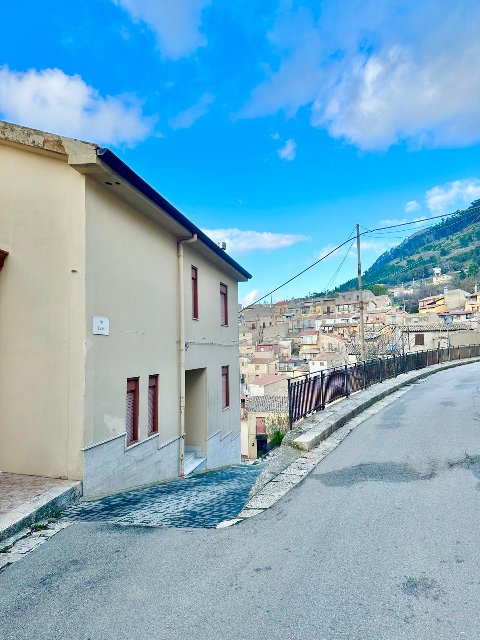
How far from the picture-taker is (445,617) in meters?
3.00

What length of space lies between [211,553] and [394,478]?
3170 mm

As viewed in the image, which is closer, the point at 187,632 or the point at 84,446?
the point at 187,632

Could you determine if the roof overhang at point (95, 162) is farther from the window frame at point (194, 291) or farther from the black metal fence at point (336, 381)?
the black metal fence at point (336, 381)

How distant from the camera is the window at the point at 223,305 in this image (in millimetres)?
14867

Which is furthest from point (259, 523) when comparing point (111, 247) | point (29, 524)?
point (111, 247)

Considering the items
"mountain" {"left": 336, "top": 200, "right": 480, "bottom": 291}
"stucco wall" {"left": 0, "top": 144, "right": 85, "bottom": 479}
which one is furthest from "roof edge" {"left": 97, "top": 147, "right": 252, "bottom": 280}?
"mountain" {"left": 336, "top": 200, "right": 480, "bottom": 291}

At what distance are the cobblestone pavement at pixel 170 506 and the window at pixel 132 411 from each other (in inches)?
44.4

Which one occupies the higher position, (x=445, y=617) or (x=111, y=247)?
(x=111, y=247)

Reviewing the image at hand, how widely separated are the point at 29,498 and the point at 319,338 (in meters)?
66.6

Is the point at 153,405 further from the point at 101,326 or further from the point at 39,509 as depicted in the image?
the point at 39,509

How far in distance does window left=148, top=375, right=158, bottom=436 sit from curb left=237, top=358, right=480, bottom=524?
3.05 meters

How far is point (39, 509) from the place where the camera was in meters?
5.16

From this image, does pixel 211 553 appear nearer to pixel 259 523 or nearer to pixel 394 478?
pixel 259 523

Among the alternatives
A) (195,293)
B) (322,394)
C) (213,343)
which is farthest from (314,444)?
(213,343)
